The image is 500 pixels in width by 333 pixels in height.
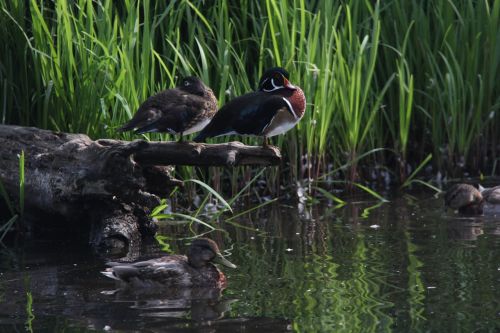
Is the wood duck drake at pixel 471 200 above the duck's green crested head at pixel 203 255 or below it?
above

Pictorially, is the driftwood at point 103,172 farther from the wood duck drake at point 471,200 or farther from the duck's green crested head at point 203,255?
the wood duck drake at point 471,200

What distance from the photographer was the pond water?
6.27 metres

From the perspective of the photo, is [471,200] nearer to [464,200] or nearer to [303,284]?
[464,200]

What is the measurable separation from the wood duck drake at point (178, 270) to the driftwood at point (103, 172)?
3.80 ft

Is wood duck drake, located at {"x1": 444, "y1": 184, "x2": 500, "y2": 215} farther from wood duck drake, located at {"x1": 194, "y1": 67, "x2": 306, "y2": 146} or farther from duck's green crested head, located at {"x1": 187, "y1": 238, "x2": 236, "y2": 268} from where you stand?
duck's green crested head, located at {"x1": 187, "y1": 238, "x2": 236, "y2": 268}

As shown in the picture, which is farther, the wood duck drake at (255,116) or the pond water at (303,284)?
the wood duck drake at (255,116)

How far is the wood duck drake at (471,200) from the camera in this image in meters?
10.2

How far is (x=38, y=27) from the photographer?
9.77 meters

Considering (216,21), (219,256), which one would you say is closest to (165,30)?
(216,21)

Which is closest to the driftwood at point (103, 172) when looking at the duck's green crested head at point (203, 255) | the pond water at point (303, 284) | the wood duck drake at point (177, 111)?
the wood duck drake at point (177, 111)

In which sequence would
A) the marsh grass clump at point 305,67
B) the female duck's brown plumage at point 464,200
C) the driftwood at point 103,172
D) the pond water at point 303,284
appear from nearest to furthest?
the pond water at point 303,284 < the driftwood at point 103,172 < the marsh grass clump at point 305,67 < the female duck's brown plumage at point 464,200

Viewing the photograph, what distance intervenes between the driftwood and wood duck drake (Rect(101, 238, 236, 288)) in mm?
1159

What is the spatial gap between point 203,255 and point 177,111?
5.19ft

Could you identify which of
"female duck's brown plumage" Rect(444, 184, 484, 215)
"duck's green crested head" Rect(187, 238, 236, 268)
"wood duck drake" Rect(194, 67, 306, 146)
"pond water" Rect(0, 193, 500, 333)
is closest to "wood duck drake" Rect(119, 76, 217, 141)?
"wood duck drake" Rect(194, 67, 306, 146)
